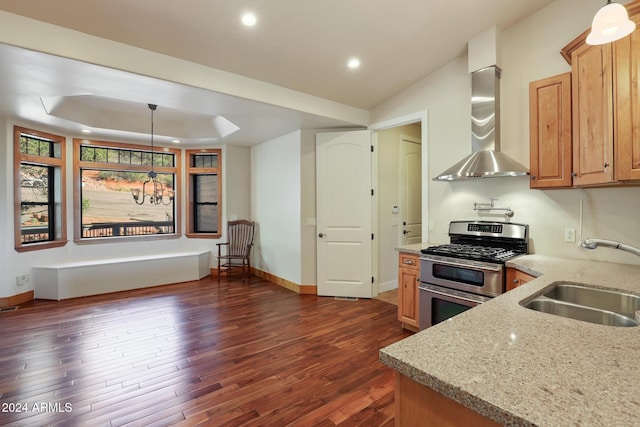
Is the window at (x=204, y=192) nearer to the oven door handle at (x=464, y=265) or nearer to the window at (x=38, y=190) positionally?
the window at (x=38, y=190)

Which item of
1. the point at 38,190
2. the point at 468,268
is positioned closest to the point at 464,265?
the point at 468,268

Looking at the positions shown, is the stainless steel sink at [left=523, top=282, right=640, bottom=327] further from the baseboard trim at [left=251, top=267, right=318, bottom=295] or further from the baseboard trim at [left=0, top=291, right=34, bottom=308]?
the baseboard trim at [left=0, top=291, right=34, bottom=308]

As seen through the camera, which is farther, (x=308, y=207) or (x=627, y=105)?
(x=308, y=207)

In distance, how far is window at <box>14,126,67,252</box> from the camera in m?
4.13

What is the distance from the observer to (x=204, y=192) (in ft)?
19.7

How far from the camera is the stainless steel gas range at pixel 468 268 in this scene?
2.46 meters

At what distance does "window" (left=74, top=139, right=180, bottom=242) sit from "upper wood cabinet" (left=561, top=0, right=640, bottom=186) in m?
4.99

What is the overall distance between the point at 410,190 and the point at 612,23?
11.9 ft

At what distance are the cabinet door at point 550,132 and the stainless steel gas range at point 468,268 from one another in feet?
1.81

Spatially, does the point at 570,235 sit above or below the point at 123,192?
below

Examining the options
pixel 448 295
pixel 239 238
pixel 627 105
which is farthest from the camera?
pixel 239 238

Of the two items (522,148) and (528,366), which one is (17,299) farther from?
(522,148)

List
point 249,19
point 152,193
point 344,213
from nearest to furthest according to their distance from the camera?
point 249,19
point 344,213
point 152,193

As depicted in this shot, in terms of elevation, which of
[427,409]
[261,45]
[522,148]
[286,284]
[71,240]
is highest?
[261,45]
